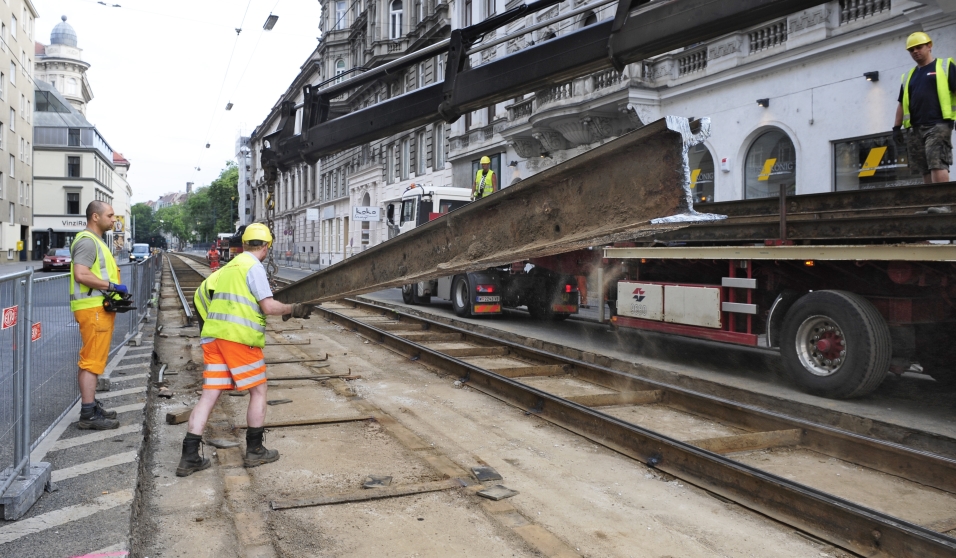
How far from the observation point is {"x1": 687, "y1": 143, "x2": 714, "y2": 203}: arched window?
60.0 ft

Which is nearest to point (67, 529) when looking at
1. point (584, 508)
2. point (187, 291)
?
point (584, 508)

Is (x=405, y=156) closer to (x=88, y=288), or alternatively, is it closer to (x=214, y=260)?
(x=214, y=260)

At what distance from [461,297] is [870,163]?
8.58m

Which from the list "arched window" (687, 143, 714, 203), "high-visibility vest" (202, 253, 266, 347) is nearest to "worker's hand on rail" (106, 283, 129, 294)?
"high-visibility vest" (202, 253, 266, 347)

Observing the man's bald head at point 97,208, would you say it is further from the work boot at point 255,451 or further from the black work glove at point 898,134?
the black work glove at point 898,134

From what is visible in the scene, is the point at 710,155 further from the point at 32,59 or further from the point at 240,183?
the point at 240,183

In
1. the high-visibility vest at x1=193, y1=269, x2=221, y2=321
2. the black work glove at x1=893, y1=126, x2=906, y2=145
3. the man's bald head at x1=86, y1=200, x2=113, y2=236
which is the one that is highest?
the black work glove at x1=893, y1=126, x2=906, y2=145

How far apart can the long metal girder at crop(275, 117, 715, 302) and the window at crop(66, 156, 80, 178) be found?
7865 cm

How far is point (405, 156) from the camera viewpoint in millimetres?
40875

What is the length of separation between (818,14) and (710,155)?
4250 mm

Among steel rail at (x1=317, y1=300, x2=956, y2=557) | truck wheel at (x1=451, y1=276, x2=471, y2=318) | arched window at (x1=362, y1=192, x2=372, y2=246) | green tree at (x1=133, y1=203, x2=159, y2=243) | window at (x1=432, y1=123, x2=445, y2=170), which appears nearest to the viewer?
steel rail at (x1=317, y1=300, x2=956, y2=557)

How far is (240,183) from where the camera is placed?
109188mm

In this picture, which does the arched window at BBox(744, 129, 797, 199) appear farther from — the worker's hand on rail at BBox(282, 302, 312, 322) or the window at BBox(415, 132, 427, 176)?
the window at BBox(415, 132, 427, 176)

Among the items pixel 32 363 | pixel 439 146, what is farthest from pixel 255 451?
pixel 439 146
